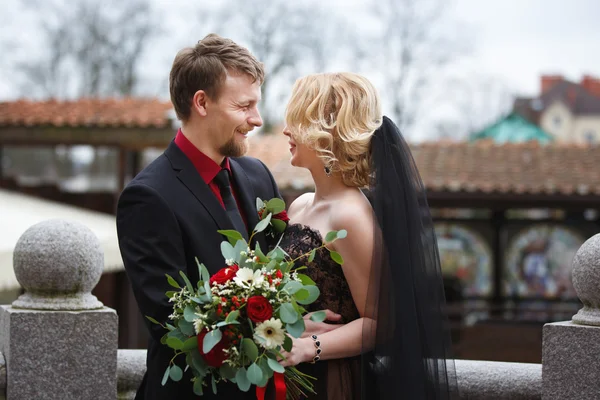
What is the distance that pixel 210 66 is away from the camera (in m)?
3.32

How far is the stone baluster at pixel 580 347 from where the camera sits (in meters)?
3.44

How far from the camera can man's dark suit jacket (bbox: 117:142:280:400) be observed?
302cm

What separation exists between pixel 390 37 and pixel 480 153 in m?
20.9

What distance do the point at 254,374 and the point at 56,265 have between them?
57.6 inches

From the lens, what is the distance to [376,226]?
10.2ft

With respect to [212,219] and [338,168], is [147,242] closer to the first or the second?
[212,219]

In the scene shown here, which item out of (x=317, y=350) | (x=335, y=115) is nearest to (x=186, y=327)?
(x=317, y=350)

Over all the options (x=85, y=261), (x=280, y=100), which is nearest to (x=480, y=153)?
(x=85, y=261)

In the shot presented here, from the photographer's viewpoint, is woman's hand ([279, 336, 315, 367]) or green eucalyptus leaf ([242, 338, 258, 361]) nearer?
green eucalyptus leaf ([242, 338, 258, 361])

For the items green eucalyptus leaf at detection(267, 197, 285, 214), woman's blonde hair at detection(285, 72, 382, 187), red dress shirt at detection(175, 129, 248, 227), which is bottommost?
green eucalyptus leaf at detection(267, 197, 285, 214)

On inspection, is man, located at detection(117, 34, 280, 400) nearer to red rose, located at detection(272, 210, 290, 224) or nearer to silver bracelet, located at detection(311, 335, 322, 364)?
red rose, located at detection(272, 210, 290, 224)

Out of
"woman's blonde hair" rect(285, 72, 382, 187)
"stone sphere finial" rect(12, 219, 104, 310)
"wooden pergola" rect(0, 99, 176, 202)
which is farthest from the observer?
"wooden pergola" rect(0, 99, 176, 202)

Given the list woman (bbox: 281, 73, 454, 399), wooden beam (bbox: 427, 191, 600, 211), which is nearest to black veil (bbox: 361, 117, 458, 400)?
woman (bbox: 281, 73, 454, 399)

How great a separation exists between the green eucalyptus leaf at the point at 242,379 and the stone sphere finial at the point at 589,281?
1578 mm
